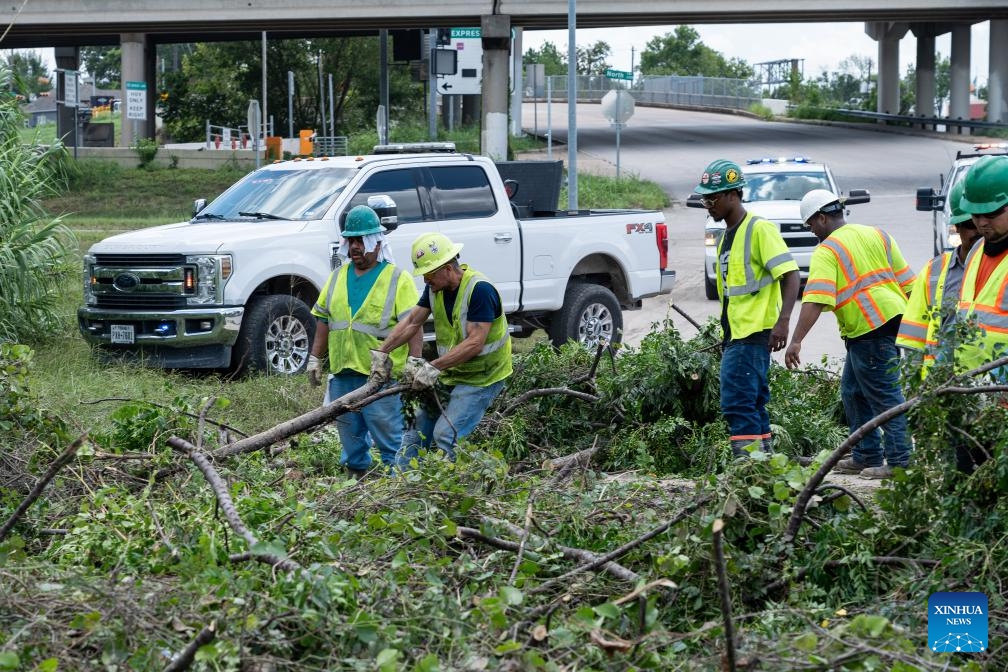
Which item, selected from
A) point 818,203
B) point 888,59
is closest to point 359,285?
point 818,203

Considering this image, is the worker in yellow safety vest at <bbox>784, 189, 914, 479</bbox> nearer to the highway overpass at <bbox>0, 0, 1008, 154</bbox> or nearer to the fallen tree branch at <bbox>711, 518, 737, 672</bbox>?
the fallen tree branch at <bbox>711, 518, 737, 672</bbox>

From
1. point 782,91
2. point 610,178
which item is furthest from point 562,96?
point 610,178

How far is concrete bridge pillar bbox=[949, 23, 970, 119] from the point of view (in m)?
53.7

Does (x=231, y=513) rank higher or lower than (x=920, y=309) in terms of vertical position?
lower

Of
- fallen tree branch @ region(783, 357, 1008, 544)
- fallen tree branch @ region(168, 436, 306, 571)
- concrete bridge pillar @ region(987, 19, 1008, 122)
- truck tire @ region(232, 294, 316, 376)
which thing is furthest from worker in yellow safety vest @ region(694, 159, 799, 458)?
concrete bridge pillar @ region(987, 19, 1008, 122)

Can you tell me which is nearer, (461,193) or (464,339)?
(464,339)

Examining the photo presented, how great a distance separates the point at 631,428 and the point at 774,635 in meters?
3.68

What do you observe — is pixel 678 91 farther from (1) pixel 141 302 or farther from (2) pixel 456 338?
(2) pixel 456 338

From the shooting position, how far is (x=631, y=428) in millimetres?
7590

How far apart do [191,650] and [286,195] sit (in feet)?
28.3

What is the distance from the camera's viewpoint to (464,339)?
705 centimetres

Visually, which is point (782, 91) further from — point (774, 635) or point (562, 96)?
point (774, 635)

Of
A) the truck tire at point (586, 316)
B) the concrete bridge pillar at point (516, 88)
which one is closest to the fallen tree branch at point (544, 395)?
the truck tire at point (586, 316)

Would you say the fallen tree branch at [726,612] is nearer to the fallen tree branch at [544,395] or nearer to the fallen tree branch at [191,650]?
the fallen tree branch at [191,650]
